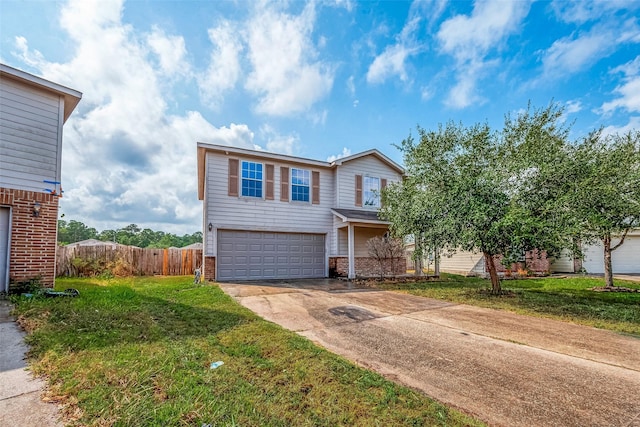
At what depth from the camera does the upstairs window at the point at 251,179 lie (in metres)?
12.6

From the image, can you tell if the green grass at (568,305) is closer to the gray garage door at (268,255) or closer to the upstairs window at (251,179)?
the gray garage door at (268,255)

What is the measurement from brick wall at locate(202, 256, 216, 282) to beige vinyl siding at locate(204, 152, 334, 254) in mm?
306

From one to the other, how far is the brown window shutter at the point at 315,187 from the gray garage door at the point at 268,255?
167 centimetres

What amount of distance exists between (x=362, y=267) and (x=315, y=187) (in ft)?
14.8

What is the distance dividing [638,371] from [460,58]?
Result: 10943mm

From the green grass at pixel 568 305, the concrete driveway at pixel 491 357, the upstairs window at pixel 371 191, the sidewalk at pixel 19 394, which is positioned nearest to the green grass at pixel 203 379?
the sidewalk at pixel 19 394

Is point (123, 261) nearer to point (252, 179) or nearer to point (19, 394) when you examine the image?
point (252, 179)

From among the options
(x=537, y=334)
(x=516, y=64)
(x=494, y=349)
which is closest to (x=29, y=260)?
(x=494, y=349)

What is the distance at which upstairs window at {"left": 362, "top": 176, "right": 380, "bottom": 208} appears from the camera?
15.0 meters

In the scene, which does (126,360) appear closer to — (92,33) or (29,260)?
(29,260)

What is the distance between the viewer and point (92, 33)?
783 centimetres

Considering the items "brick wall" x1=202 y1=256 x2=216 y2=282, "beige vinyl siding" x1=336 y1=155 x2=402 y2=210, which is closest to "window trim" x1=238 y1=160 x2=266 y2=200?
"brick wall" x1=202 y1=256 x2=216 y2=282

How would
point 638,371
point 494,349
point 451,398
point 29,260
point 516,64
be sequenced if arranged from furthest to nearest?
point 516,64
point 29,260
point 494,349
point 638,371
point 451,398

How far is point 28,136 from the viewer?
7.38 m
